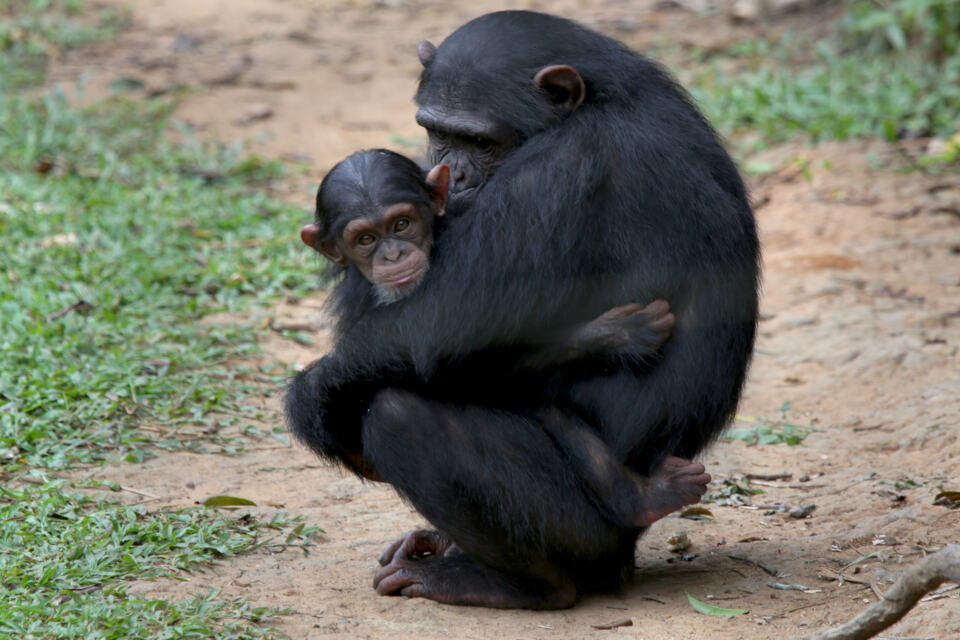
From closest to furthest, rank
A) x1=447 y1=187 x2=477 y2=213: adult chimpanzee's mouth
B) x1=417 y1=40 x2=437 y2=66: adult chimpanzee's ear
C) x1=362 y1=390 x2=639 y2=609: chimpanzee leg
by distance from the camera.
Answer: x1=362 y1=390 x2=639 y2=609: chimpanzee leg
x1=447 y1=187 x2=477 y2=213: adult chimpanzee's mouth
x1=417 y1=40 x2=437 y2=66: adult chimpanzee's ear

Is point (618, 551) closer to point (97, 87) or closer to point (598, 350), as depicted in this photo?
point (598, 350)

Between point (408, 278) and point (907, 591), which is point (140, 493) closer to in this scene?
point (408, 278)

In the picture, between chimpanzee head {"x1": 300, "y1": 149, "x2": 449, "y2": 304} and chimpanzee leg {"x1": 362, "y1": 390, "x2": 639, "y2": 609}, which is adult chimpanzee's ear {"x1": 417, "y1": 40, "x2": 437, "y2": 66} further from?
chimpanzee leg {"x1": 362, "y1": 390, "x2": 639, "y2": 609}

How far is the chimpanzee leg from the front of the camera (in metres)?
3.89

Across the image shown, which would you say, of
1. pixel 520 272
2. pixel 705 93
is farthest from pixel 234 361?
pixel 705 93

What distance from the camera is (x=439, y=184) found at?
425cm

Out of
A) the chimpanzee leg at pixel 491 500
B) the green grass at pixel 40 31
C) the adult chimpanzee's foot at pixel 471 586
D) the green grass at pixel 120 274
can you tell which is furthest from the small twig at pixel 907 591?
the green grass at pixel 40 31

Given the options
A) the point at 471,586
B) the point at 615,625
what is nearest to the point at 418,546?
the point at 471,586

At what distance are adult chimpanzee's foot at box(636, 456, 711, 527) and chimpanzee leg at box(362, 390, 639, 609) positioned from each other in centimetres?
15

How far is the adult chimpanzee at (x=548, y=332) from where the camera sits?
391 centimetres

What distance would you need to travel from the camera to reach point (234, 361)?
6164 mm

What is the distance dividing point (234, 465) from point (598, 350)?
2.04 m

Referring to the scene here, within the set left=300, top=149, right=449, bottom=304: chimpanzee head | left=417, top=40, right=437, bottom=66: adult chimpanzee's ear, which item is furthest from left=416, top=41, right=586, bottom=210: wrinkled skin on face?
left=417, top=40, right=437, bottom=66: adult chimpanzee's ear

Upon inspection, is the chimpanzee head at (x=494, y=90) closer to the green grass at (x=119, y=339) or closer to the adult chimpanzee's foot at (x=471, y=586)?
the adult chimpanzee's foot at (x=471, y=586)
